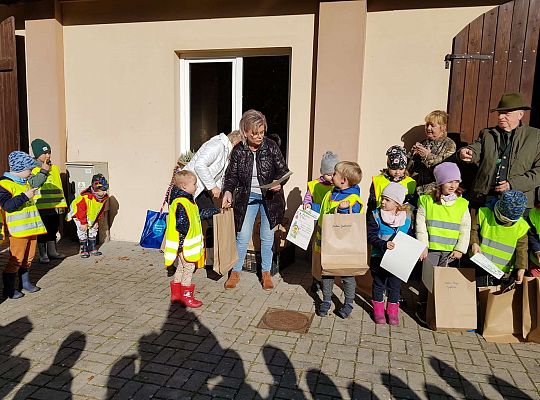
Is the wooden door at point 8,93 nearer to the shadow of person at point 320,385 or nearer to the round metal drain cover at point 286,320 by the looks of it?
the round metal drain cover at point 286,320

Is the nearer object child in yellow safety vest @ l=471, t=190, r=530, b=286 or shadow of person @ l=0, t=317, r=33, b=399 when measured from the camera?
shadow of person @ l=0, t=317, r=33, b=399

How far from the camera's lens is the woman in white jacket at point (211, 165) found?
477 cm

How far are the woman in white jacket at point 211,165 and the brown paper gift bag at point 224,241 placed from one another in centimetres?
42

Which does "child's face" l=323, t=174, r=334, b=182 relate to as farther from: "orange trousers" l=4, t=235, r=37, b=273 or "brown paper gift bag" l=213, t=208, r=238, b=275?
"orange trousers" l=4, t=235, r=37, b=273

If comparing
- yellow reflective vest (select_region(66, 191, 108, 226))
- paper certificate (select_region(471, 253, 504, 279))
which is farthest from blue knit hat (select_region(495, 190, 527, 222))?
yellow reflective vest (select_region(66, 191, 108, 226))

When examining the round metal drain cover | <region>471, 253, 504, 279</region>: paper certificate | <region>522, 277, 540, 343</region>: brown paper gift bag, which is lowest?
the round metal drain cover

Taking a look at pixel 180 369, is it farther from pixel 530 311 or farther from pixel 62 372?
Answer: pixel 530 311

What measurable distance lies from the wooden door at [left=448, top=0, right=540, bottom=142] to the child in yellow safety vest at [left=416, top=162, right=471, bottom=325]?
145 cm

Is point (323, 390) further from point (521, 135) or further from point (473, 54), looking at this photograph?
point (473, 54)

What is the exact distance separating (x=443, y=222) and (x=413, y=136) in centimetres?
180

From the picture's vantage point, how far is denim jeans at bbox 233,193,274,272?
15.4ft

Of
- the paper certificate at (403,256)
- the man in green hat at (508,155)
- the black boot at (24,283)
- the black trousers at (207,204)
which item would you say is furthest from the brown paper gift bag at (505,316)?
the black boot at (24,283)

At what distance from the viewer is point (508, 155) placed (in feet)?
12.8

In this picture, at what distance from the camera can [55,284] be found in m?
4.73
